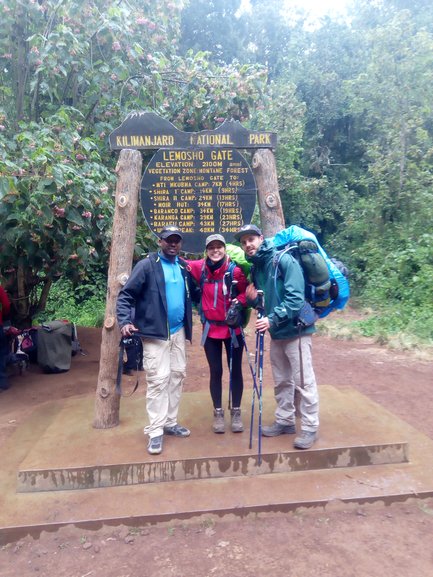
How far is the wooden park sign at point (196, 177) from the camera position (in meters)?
4.50

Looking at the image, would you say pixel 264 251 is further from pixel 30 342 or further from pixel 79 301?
pixel 79 301

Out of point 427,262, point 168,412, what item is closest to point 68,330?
point 168,412

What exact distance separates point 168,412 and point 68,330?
3.97 m

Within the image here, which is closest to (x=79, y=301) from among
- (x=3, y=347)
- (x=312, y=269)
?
(x=3, y=347)

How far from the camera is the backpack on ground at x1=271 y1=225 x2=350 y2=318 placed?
3.73 metres

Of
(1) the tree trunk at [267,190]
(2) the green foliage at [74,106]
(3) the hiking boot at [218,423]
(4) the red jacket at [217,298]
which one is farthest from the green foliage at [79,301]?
(4) the red jacket at [217,298]

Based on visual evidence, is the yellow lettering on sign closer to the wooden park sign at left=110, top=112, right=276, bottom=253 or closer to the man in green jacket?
the wooden park sign at left=110, top=112, right=276, bottom=253

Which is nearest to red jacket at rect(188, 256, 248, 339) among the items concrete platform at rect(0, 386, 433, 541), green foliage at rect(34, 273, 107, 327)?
concrete platform at rect(0, 386, 433, 541)

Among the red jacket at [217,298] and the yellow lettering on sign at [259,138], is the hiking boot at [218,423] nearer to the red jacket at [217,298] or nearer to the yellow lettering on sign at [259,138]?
the red jacket at [217,298]

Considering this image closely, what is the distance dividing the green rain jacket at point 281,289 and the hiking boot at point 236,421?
0.81 meters

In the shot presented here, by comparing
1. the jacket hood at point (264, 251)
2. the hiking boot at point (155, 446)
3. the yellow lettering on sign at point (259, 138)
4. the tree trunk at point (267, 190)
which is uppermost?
the yellow lettering on sign at point (259, 138)

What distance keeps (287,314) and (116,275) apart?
1655 mm

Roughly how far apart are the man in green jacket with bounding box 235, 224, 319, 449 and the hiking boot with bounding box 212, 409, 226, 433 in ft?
2.09

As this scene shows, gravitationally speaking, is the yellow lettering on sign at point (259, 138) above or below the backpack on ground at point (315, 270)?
above
